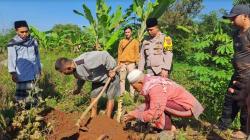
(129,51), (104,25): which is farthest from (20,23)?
(104,25)

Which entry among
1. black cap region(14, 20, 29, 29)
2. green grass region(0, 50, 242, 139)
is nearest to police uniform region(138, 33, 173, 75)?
green grass region(0, 50, 242, 139)

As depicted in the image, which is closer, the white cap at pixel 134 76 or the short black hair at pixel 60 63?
the white cap at pixel 134 76

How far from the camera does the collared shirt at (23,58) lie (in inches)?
244

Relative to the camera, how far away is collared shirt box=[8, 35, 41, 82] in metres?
6.20

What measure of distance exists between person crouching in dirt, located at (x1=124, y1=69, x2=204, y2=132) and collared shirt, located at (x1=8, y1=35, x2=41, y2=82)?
209 cm

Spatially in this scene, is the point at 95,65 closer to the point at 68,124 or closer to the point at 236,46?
the point at 68,124

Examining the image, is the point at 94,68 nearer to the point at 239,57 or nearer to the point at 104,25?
the point at 239,57

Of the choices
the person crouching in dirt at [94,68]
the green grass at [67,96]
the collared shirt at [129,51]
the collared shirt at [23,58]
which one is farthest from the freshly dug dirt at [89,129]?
the collared shirt at [129,51]

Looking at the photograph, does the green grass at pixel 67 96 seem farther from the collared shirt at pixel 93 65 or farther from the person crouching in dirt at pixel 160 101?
the collared shirt at pixel 93 65

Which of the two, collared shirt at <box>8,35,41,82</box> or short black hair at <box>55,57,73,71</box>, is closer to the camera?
short black hair at <box>55,57,73,71</box>

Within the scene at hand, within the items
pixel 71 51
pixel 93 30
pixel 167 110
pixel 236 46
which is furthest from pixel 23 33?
pixel 71 51

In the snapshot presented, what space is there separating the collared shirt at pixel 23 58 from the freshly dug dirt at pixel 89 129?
87 centimetres

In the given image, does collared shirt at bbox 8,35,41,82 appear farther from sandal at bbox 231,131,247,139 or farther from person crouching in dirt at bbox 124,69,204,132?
sandal at bbox 231,131,247,139

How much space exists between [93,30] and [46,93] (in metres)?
3.61
